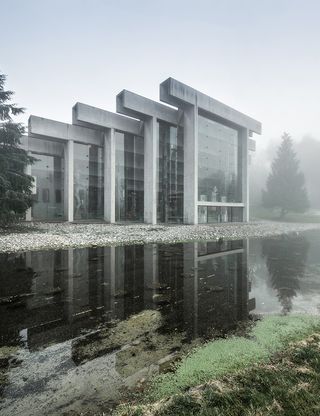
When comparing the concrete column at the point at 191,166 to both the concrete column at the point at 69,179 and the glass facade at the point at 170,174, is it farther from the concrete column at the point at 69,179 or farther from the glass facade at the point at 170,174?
the concrete column at the point at 69,179

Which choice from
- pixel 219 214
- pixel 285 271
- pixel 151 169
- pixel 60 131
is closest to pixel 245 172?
pixel 219 214

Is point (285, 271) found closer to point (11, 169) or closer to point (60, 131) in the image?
point (11, 169)

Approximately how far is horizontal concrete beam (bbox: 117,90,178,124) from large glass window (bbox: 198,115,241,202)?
14.3 feet

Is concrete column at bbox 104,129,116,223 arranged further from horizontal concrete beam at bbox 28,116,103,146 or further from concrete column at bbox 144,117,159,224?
concrete column at bbox 144,117,159,224

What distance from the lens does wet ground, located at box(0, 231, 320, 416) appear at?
3342 millimetres

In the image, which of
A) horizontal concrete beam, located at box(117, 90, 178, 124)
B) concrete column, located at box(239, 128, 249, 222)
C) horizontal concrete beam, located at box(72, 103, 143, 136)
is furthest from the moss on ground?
concrete column, located at box(239, 128, 249, 222)

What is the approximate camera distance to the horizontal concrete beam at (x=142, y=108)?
3011cm

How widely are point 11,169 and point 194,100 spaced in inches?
876

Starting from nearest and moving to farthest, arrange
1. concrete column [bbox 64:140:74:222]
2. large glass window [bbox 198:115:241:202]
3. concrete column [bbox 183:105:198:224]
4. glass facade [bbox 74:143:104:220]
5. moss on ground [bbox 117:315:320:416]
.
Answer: moss on ground [bbox 117:315:320:416] → concrete column [bbox 183:105:198:224] → concrete column [bbox 64:140:74:222] → large glass window [bbox 198:115:241:202] → glass facade [bbox 74:143:104:220]

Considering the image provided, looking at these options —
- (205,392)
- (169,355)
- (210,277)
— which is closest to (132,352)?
(169,355)

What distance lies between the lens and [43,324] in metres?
5.11

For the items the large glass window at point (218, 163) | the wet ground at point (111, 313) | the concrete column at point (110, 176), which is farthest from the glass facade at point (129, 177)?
the wet ground at point (111, 313)

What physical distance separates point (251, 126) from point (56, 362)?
45.1 meters

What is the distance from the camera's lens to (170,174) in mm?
36125
